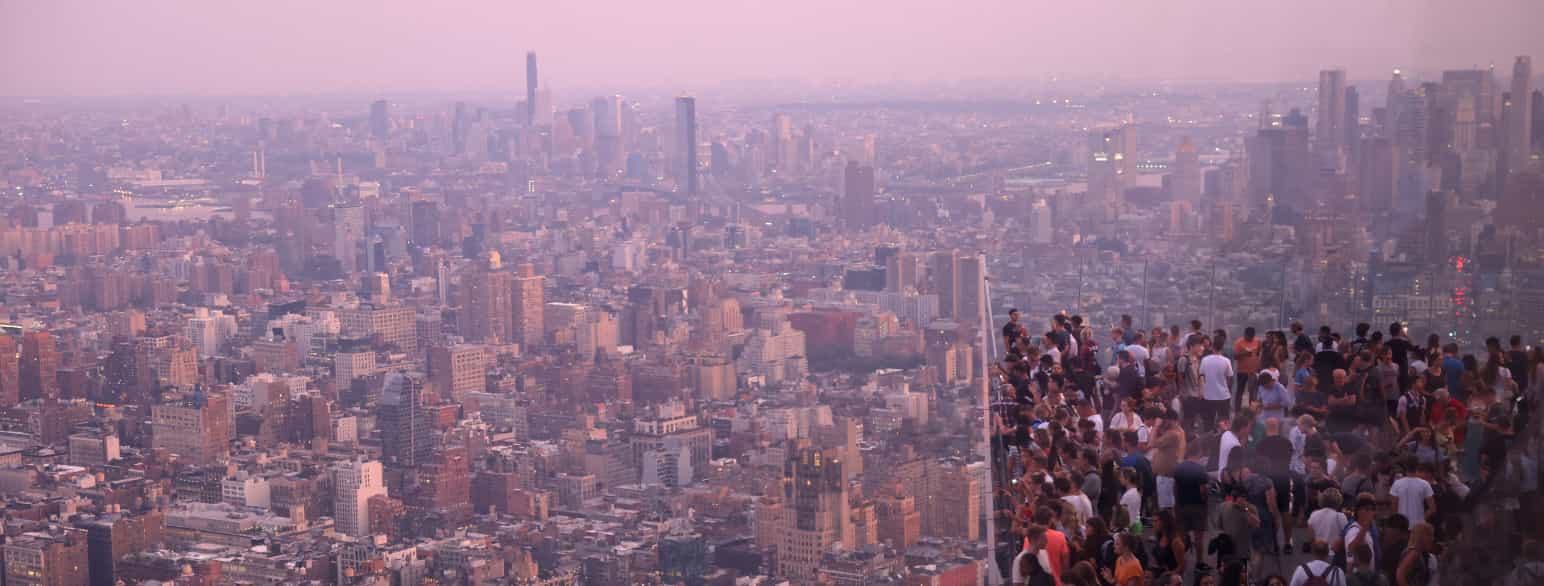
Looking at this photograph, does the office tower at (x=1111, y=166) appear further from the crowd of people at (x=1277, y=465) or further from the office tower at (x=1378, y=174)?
the crowd of people at (x=1277, y=465)

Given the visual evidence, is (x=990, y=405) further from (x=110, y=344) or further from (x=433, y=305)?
(x=433, y=305)

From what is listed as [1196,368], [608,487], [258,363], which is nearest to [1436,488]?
[1196,368]

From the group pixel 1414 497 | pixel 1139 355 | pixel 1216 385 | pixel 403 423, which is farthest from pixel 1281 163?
pixel 403 423

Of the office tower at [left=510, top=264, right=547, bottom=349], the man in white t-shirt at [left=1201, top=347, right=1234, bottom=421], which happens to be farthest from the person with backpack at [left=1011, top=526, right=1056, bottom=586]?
the office tower at [left=510, top=264, right=547, bottom=349]

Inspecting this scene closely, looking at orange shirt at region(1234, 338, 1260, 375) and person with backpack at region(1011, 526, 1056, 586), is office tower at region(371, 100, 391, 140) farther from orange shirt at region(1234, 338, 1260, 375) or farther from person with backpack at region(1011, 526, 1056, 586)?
person with backpack at region(1011, 526, 1056, 586)

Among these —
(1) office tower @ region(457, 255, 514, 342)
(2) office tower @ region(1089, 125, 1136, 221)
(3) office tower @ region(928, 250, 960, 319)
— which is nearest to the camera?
(2) office tower @ region(1089, 125, 1136, 221)

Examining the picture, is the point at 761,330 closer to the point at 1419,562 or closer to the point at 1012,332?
the point at 1012,332
